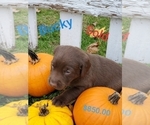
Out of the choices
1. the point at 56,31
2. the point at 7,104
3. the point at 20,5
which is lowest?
the point at 7,104

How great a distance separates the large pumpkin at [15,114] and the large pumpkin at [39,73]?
97 millimetres

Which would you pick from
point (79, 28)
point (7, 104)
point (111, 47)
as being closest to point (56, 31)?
point (79, 28)

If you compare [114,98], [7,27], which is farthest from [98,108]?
[7,27]

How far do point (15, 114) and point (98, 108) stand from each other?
265mm

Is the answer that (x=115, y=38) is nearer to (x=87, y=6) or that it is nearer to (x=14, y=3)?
(x=87, y=6)

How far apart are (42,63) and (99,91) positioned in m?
0.23

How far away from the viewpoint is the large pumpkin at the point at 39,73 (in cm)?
114

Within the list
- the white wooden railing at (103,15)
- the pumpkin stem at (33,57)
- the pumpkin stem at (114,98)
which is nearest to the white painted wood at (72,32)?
the white wooden railing at (103,15)

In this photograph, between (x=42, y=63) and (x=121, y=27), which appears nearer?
(x=121, y=27)

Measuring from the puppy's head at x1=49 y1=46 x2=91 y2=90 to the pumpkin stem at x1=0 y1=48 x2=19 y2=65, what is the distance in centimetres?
15

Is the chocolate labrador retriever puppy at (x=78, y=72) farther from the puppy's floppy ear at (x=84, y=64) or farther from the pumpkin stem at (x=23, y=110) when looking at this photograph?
the pumpkin stem at (x=23, y=110)

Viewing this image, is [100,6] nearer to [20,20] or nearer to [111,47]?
[111,47]

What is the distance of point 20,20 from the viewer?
98 cm

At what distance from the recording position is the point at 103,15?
1.03 meters
